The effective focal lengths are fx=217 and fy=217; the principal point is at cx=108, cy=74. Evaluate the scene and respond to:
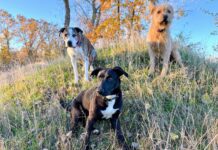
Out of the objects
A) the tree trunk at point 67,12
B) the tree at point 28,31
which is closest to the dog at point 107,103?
the tree trunk at point 67,12

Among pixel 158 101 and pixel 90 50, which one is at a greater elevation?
pixel 90 50

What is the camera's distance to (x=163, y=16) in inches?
194

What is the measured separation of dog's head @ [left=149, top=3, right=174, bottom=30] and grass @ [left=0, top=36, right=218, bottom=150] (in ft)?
3.54

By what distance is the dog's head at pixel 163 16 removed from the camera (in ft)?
16.2

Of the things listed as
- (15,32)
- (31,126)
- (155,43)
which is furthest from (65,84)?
(15,32)

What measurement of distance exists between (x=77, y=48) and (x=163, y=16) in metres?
2.29

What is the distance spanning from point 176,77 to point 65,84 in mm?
2677

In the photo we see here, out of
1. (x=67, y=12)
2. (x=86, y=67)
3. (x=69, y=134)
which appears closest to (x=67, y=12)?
(x=67, y=12)

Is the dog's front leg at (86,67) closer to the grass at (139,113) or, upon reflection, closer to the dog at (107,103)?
the grass at (139,113)

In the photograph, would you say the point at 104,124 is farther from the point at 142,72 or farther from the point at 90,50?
the point at 90,50

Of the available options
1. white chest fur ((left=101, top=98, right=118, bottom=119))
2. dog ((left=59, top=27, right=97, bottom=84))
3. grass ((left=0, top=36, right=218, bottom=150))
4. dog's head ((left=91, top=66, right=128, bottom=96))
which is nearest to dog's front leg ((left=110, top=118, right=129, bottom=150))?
grass ((left=0, top=36, right=218, bottom=150))

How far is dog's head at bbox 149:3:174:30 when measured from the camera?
16.2ft

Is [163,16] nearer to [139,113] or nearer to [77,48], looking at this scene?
[77,48]

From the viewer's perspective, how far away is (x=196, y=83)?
4.48 metres
